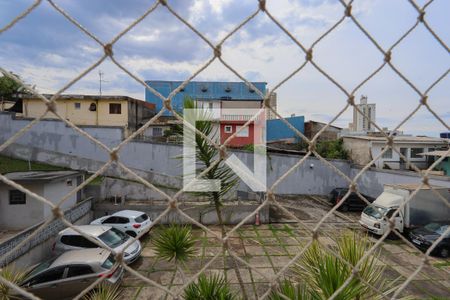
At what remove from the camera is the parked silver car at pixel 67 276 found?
441 cm

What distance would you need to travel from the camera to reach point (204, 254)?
6.57 m

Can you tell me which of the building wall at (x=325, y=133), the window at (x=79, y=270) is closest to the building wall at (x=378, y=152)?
the building wall at (x=325, y=133)

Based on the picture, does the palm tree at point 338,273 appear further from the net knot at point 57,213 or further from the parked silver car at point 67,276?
the parked silver car at point 67,276

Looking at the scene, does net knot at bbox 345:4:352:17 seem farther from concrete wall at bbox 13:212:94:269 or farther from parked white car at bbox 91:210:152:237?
parked white car at bbox 91:210:152:237

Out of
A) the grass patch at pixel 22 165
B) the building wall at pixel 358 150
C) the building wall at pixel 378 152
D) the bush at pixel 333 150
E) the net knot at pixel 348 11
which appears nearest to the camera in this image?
the net knot at pixel 348 11

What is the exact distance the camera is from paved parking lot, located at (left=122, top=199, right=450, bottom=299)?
16.9 ft

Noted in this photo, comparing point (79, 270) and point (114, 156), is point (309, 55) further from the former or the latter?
point (79, 270)

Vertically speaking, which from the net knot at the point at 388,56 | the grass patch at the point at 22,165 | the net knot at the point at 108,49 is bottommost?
the grass patch at the point at 22,165

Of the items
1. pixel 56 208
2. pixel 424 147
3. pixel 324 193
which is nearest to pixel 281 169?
pixel 324 193

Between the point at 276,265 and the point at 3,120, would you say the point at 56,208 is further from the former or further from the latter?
the point at 3,120

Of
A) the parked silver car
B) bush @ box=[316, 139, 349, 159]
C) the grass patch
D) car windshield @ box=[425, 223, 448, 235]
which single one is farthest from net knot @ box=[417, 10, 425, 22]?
the grass patch

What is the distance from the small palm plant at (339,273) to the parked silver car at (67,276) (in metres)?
3.84

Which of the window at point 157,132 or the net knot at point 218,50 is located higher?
the window at point 157,132

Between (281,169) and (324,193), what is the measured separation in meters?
2.23
